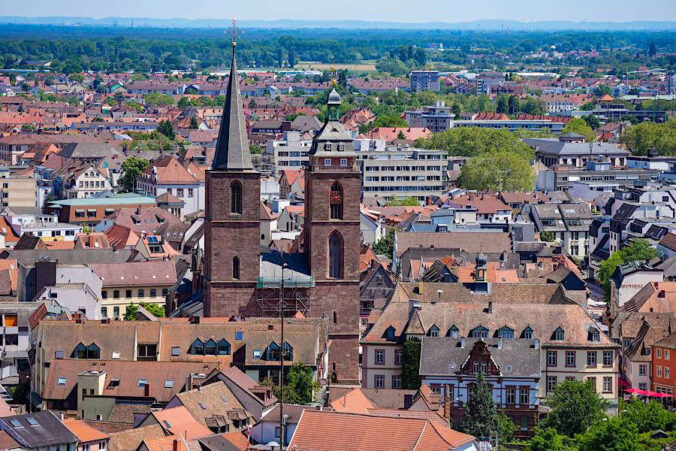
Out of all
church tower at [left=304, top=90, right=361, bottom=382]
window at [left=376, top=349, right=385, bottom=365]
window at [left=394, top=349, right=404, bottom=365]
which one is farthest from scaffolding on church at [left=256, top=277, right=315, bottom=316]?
window at [left=394, top=349, right=404, bottom=365]

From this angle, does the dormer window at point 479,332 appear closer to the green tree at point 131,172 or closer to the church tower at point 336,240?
the church tower at point 336,240

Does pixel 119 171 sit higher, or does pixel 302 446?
pixel 302 446

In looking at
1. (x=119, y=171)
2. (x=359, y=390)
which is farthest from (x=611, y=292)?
(x=119, y=171)

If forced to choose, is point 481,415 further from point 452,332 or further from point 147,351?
point 147,351

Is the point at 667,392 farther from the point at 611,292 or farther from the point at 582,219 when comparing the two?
the point at 582,219

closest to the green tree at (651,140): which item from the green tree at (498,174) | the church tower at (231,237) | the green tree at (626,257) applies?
the green tree at (498,174)

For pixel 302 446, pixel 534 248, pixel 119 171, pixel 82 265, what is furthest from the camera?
pixel 119 171
